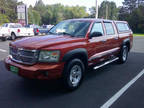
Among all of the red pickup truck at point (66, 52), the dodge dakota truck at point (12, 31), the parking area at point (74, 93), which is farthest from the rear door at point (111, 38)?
the dodge dakota truck at point (12, 31)

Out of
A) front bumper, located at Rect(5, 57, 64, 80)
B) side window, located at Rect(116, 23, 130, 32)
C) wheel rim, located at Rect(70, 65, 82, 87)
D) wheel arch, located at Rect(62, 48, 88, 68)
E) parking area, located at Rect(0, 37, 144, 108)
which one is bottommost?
parking area, located at Rect(0, 37, 144, 108)

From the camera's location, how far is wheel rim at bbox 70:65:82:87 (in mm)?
4268

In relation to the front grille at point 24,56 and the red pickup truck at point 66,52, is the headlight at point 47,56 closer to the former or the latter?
the red pickup truck at point 66,52

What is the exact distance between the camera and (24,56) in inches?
152

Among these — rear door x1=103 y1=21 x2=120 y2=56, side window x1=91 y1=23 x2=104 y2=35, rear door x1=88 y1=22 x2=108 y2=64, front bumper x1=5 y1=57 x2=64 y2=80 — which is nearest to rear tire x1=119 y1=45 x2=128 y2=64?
rear door x1=103 y1=21 x2=120 y2=56

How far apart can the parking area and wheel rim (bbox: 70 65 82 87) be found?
240 mm

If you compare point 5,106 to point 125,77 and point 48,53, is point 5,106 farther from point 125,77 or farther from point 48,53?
point 125,77

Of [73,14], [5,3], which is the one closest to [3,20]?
[5,3]

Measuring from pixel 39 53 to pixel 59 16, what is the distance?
292ft

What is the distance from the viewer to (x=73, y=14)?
102 metres

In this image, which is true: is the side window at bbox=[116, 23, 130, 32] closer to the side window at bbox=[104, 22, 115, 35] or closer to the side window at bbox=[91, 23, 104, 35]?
the side window at bbox=[104, 22, 115, 35]

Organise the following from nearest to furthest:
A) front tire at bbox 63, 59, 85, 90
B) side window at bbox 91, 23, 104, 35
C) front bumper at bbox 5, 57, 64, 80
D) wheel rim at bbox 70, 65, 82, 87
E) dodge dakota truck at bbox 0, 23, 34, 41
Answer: front bumper at bbox 5, 57, 64, 80 → front tire at bbox 63, 59, 85, 90 → wheel rim at bbox 70, 65, 82, 87 → side window at bbox 91, 23, 104, 35 → dodge dakota truck at bbox 0, 23, 34, 41

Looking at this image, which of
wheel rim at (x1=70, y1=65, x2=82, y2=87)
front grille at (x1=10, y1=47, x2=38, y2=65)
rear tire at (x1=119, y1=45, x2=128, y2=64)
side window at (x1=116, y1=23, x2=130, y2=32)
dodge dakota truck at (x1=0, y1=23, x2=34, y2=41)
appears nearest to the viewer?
front grille at (x1=10, y1=47, x2=38, y2=65)

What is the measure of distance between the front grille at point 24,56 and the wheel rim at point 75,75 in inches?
42.4
